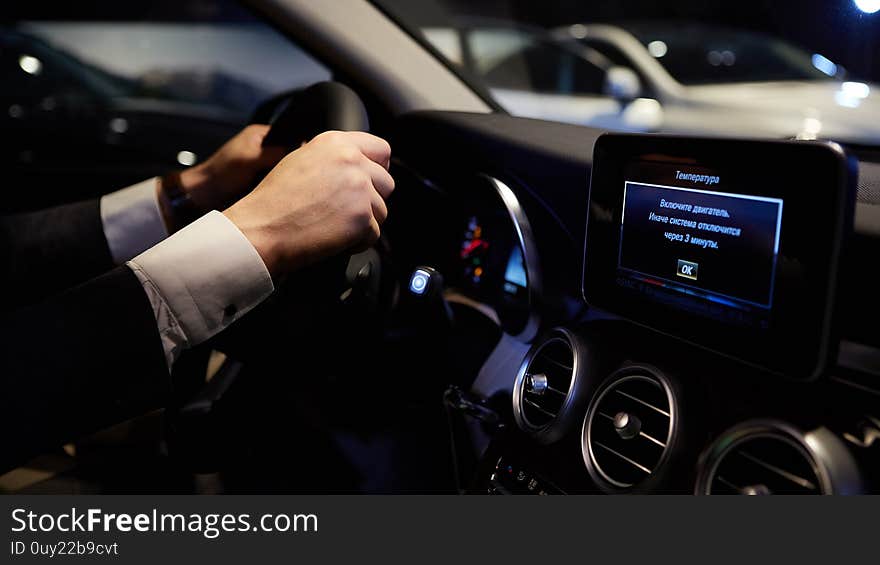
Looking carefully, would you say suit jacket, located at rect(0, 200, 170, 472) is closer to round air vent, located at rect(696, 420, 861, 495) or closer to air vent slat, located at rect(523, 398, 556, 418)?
air vent slat, located at rect(523, 398, 556, 418)

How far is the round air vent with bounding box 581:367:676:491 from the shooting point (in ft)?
3.45

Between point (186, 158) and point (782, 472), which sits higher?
point (186, 158)

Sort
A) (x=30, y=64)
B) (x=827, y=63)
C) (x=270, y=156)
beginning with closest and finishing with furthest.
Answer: (x=270, y=156) < (x=827, y=63) < (x=30, y=64)

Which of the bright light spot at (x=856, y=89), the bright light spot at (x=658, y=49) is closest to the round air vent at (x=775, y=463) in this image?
the bright light spot at (x=856, y=89)

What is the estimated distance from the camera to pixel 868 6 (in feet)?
4.33

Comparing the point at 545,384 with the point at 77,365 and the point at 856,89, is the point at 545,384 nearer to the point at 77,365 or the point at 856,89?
the point at 77,365

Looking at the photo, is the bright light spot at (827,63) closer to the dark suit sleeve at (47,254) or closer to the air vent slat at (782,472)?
the air vent slat at (782,472)

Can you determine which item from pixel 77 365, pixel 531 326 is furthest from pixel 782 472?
pixel 77 365

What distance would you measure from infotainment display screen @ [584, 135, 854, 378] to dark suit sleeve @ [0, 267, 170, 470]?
2.12ft

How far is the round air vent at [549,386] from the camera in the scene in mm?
1196

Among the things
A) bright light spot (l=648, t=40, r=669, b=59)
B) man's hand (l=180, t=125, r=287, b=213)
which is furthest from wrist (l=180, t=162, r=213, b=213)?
bright light spot (l=648, t=40, r=669, b=59)

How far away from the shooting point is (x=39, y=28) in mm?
10117

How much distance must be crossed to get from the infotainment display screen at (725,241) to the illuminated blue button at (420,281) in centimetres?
30

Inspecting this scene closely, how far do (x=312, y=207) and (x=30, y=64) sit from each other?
120 inches
